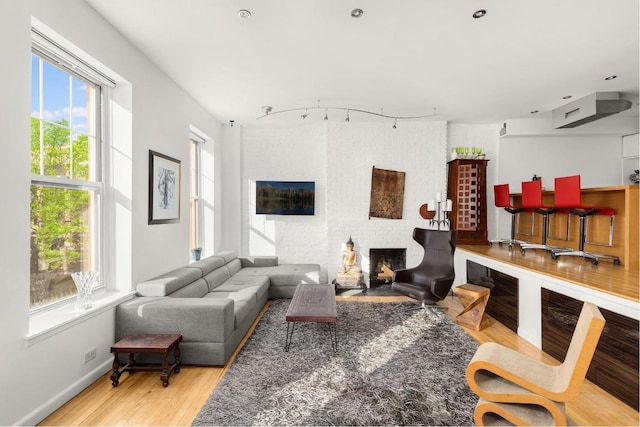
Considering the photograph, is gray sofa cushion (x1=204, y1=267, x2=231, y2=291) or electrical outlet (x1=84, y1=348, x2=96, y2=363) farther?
gray sofa cushion (x1=204, y1=267, x2=231, y2=291)

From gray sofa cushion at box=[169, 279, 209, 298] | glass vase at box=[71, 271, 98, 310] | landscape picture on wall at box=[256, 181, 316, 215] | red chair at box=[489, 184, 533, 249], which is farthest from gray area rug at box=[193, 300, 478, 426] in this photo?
landscape picture on wall at box=[256, 181, 316, 215]

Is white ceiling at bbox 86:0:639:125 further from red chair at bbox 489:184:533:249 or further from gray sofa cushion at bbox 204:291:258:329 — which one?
gray sofa cushion at bbox 204:291:258:329

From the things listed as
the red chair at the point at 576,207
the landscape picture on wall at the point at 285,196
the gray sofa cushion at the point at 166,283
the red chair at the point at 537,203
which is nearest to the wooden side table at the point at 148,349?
the gray sofa cushion at the point at 166,283

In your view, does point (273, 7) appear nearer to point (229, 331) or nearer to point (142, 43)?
point (142, 43)

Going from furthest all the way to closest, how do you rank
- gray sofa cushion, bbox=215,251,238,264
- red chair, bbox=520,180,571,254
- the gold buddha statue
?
the gold buddha statue, gray sofa cushion, bbox=215,251,238,264, red chair, bbox=520,180,571,254

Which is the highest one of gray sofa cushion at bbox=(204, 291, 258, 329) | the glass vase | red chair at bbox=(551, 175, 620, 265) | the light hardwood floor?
red chair at bbox=(551, 175, 620, 265)

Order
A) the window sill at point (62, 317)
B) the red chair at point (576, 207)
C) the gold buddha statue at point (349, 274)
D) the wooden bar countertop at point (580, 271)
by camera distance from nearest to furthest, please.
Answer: the window sill at point (62, 317) < the wooden bar countertop at point (580, 271) < the red chair at point (576, 207) < the gold buddha statue at point (349, 274)

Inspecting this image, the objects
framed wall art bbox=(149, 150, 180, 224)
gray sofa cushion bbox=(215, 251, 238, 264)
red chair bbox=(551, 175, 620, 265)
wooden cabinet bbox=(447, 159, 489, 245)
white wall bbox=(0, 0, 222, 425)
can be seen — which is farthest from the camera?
wooden cabinet bbox=(447, 159, 489, 245)

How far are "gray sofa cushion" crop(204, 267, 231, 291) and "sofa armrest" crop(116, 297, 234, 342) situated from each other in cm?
121

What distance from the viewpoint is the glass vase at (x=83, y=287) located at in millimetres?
2350

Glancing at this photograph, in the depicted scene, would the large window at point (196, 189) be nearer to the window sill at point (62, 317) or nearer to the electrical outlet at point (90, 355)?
the window sill at point (62, 317)

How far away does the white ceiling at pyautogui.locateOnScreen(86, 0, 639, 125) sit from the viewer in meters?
2.43

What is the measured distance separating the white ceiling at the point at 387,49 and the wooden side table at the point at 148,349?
104 inches

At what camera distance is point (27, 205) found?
192 cm
